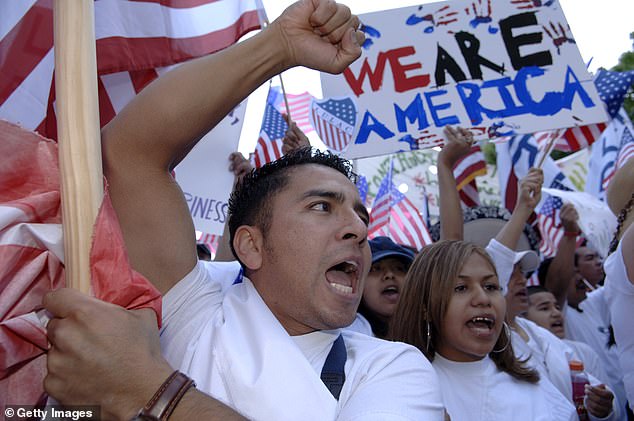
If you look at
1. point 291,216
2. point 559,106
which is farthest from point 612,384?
point 291,216

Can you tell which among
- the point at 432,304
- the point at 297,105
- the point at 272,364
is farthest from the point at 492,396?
the point at 297,105

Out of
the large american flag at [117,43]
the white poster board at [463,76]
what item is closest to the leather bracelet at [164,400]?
the large american flag at [117,43]

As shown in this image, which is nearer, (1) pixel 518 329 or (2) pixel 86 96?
(2) pixel 86 96

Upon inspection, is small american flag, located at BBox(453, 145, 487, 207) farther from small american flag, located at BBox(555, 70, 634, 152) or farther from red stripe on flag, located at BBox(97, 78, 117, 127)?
red stripe on flag, located at BBox(97, 78, 117, 127)

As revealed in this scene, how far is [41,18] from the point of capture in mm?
2145

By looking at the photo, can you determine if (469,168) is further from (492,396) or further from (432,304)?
(492,396)

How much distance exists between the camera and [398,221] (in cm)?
652

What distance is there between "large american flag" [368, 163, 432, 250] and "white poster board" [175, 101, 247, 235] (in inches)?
101

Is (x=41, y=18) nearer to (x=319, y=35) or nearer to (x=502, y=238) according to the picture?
(x=319, y=35)

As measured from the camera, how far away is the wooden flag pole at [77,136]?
1.28m

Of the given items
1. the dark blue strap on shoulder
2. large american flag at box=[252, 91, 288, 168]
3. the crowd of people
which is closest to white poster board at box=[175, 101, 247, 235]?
large american flag at box=[252, 91, 288, 168]

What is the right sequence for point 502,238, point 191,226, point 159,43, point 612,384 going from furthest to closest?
point 612,384 → point 502,238 → point 159,43 → point 191,226

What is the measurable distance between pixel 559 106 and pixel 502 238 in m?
0.92

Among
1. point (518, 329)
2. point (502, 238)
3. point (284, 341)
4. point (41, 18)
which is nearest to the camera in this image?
point (284, 341)
